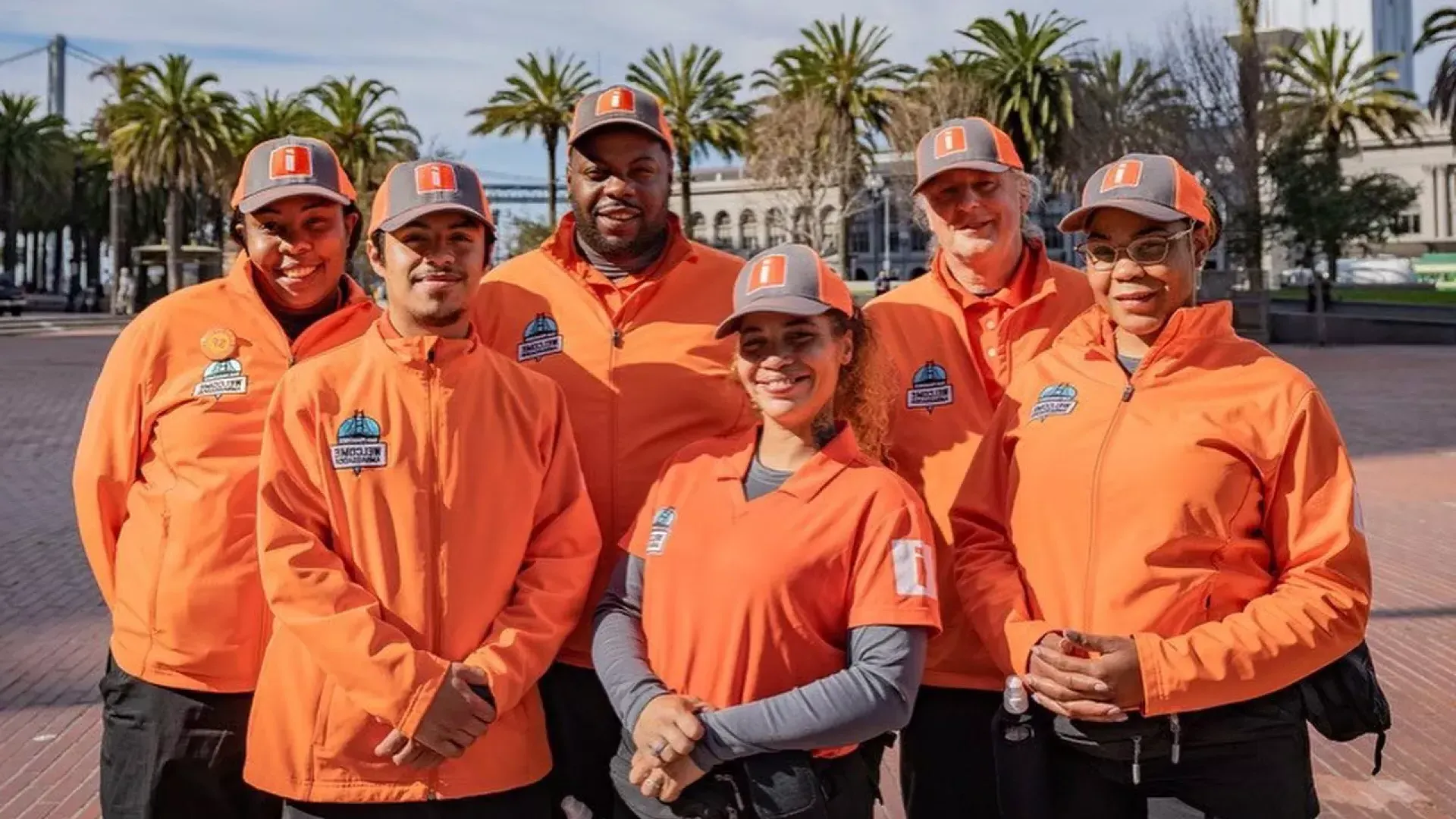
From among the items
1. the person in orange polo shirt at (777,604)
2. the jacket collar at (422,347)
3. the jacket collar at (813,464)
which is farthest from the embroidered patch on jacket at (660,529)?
the jacket collar at (422,347)

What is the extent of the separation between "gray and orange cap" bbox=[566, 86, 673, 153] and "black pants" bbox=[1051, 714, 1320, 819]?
204 centimetres

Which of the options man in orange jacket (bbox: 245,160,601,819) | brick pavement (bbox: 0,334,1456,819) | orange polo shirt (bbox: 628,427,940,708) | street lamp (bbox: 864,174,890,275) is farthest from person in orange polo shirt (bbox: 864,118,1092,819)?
street lamp (bbox: 864,174,890,275)

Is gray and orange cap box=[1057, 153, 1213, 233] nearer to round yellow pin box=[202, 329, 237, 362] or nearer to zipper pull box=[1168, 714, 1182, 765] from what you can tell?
zipper pull box=[1168, 714, 1182, 765]

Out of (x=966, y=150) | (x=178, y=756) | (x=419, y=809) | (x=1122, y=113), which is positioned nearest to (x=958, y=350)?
(x=966, y=150)

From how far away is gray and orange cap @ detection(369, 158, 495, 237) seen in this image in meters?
3.03

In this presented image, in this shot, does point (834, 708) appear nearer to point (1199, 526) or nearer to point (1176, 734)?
point (1176, 734)

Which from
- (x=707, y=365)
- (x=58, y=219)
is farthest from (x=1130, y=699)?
(x=58, y=219)

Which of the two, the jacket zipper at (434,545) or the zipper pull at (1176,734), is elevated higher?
the jacket zipper at (434,545)

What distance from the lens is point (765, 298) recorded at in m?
2.91

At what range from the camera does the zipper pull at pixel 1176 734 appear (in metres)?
2.74

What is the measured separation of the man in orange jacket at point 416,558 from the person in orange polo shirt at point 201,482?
1.06 ft

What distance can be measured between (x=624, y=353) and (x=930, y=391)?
2.90ft

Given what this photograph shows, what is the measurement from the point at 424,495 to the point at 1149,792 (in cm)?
180

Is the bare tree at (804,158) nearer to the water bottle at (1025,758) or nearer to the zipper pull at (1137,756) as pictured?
the water bottle at (1025,758)
